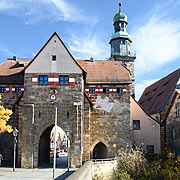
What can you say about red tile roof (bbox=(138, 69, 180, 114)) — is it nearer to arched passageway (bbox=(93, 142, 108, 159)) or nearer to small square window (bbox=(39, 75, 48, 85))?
arched passageway (bbox=(93, 142, 108, 159))

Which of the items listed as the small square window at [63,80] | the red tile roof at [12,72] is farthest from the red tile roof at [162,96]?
the red tile roof at [12,72]

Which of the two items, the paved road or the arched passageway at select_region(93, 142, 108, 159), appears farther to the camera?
the arched passageway at select_region(93, 142, 108, 159)

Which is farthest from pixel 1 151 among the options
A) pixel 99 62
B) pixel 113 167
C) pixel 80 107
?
pixel 99 62

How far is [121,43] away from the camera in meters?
48.8

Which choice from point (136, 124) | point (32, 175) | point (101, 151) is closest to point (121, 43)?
point (136, 124)

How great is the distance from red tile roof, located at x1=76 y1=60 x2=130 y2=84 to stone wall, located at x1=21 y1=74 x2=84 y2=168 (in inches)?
192

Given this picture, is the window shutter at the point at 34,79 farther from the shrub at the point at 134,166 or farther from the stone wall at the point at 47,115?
the shrub at the point at 134,166

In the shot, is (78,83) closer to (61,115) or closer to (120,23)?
(61,115)

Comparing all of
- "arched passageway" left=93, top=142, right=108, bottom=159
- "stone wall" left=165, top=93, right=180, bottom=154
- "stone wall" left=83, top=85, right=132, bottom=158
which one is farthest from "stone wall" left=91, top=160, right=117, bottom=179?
"stone wall" left=165, top=93, right=180, bottom=154

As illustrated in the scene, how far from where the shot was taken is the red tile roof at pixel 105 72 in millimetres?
28547

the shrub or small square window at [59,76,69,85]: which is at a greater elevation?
small square window at [59,76,69,85]

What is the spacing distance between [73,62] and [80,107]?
433cm

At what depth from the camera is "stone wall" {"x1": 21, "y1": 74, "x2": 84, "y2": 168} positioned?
22.9 metres

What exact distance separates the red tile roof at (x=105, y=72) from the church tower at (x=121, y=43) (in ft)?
54.7
